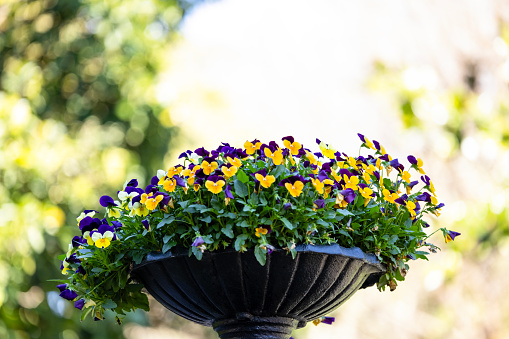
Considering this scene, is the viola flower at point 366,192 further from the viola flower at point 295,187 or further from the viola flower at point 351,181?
the viola flower at point 295,187

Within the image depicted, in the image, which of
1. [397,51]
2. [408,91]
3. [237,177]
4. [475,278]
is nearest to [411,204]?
[237,177]

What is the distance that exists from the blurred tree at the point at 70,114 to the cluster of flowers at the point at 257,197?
221cm

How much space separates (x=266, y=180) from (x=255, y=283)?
265 mm

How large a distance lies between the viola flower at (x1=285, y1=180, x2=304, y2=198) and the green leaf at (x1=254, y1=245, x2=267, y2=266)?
15 centimetres

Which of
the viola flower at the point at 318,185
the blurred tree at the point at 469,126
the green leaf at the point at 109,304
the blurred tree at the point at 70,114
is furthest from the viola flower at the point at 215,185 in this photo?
the blurred tree at the point at 70,114

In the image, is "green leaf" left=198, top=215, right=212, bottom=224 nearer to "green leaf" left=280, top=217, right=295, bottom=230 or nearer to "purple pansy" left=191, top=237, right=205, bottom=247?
"purple pansy" left=191, top=237, right=205, bottom=247

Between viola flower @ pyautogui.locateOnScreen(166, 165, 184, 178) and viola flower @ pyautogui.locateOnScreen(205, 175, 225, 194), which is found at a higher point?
viola flower @ pyautogui.locateOnScreen(166, 165, 184, 178)

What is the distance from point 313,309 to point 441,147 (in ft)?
6.34

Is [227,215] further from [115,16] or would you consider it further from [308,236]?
[115,16]

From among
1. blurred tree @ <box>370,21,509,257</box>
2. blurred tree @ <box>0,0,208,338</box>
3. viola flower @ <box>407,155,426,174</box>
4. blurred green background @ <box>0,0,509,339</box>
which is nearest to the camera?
viola flower @ <box>407,155,426,174</box>

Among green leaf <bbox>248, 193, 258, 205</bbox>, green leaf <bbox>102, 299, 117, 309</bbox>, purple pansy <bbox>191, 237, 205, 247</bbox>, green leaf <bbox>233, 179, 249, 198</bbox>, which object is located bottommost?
green leaf <bbox>102, 299, 117, 309</bbox>

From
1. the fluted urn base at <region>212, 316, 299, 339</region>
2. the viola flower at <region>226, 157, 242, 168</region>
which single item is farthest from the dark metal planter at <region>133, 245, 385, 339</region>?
the viola flower at <region>226, 157, 242, 168</region>

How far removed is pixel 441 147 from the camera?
3164mm

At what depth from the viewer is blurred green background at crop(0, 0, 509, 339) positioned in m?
3.06
